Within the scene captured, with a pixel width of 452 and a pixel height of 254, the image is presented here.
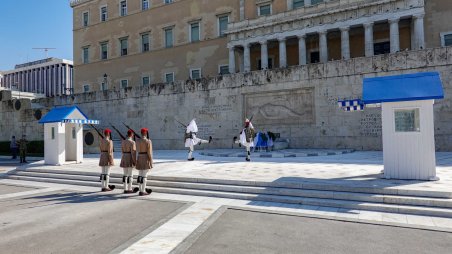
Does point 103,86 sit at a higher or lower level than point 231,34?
lower

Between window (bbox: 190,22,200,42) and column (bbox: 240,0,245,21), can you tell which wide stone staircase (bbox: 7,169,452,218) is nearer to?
column (bbox: 240,0,245,21)

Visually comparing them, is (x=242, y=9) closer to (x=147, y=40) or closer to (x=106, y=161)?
(x=147, y=40)

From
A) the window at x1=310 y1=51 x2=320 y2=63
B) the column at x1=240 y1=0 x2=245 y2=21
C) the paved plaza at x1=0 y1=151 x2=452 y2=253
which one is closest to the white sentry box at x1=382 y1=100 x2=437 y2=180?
the paved plaza at x1=0 y1=151 x2=452 y2=253

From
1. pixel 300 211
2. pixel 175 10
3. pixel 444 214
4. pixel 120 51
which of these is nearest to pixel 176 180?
pixel 300 211

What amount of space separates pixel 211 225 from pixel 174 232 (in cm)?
80

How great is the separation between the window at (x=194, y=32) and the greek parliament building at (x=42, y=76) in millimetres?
141123

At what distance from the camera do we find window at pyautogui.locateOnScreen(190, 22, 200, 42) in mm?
38219

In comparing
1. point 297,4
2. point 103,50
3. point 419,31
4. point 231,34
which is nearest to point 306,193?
point 419,31

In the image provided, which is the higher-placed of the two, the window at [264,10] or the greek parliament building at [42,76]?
the greek parliament building at [42,76]

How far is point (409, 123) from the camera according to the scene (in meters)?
8.80

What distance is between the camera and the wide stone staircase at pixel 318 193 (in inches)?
276

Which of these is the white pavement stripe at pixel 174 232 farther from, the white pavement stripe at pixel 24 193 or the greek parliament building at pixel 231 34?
the greek parliament building at pixel 231 34

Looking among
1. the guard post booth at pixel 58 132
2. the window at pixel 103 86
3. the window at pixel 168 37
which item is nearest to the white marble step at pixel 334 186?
the guard post booth at pixel 58 132

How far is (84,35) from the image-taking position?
154 feet
